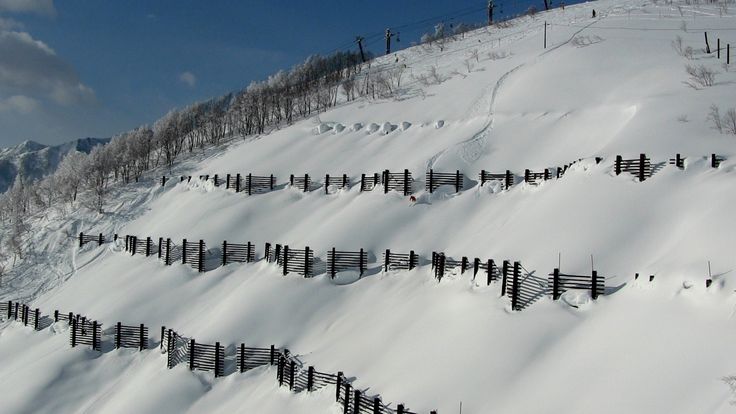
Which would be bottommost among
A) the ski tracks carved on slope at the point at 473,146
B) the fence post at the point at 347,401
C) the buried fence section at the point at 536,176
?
the fence post at the point at 347,401

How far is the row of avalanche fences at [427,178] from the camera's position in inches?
923

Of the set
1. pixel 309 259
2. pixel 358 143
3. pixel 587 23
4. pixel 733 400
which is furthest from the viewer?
pixel 587 23

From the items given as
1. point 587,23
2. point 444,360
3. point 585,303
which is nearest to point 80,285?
point 444,360

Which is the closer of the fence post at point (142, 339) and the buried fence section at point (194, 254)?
the fence post at point (142, 339)

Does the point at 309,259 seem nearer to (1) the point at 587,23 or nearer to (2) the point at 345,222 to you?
(2) the point at 345,222

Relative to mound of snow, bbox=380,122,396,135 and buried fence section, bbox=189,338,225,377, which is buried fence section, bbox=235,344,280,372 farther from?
mound of snow, bbox=380,122,396,135

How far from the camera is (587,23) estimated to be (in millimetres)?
59875

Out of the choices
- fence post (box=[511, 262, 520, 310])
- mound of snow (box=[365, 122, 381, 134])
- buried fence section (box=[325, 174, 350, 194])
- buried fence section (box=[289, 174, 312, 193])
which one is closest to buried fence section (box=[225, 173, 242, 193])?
buried fence section (box=[289, 174, 312, 193])

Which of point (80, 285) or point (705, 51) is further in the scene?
point (705, 51)

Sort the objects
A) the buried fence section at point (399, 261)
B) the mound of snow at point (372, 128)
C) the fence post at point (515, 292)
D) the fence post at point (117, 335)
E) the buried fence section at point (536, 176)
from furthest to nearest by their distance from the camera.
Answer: the mound of snow at point (372, 128) < the fence post at point (117, 335) < the buried fence section at point (536, 176) < the buried fence section at point (399, 261) < the fence post at point (515, 292)

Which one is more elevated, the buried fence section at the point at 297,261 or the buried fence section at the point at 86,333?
the buried fence section at the point at 297,261

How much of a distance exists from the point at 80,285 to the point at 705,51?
159 ft

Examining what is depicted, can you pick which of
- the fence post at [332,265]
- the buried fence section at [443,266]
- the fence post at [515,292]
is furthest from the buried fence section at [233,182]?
the fence post at [515,292]

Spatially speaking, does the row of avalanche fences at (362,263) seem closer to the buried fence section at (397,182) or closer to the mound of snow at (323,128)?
the buried fence section at (397,182)
